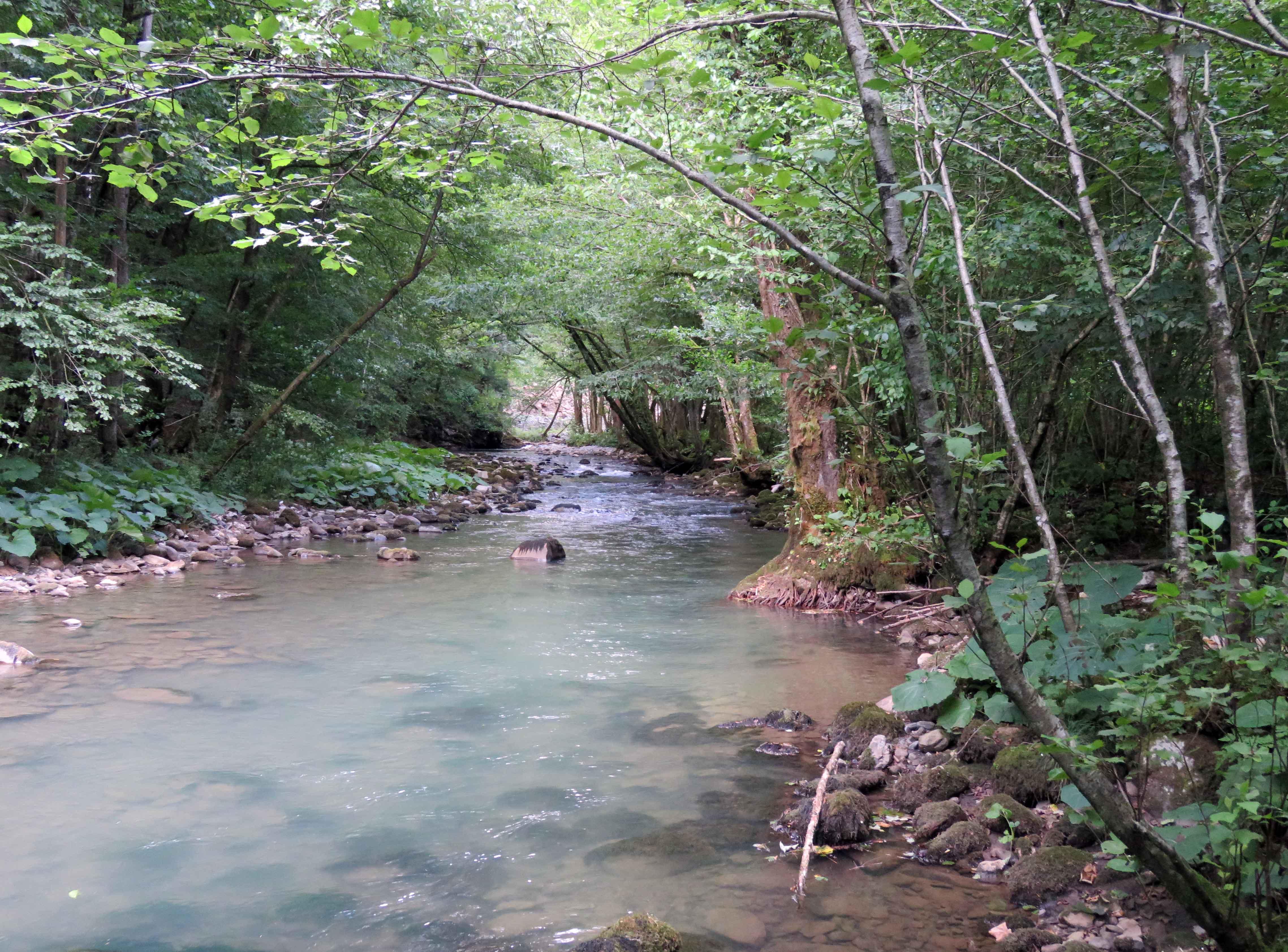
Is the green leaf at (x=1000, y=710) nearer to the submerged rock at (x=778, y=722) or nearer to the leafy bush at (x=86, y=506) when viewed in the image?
the submerged rock at (x=778, y=722)

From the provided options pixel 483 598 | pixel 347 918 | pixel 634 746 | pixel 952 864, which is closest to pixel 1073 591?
pixel 952 864

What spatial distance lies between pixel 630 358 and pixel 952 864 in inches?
765

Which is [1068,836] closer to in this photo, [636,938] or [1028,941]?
[1028,941]

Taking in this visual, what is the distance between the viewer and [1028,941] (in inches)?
118

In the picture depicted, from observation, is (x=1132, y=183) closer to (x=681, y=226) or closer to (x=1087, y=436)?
(x=1087, y=436)

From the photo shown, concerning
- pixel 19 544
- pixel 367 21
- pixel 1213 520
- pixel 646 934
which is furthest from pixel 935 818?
pixel 19 544

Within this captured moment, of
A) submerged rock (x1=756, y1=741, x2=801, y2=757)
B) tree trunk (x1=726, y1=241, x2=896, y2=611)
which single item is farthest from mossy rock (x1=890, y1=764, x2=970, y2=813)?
tree trunk (x1=726, y1=241, x2=896, y2=611)

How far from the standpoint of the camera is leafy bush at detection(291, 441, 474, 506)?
1558cm

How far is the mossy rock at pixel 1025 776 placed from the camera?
4090 mm

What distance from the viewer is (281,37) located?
226 cm

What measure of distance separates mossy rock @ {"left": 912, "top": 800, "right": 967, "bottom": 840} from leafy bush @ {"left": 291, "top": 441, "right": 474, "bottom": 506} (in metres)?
13.4

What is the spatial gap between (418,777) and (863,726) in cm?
264

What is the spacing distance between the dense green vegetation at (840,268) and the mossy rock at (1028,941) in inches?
19.7

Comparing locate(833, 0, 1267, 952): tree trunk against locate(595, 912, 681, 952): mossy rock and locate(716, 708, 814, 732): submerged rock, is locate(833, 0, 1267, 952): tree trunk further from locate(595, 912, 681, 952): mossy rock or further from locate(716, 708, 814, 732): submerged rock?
locate(716, 708, 814, 732): submerged rock
